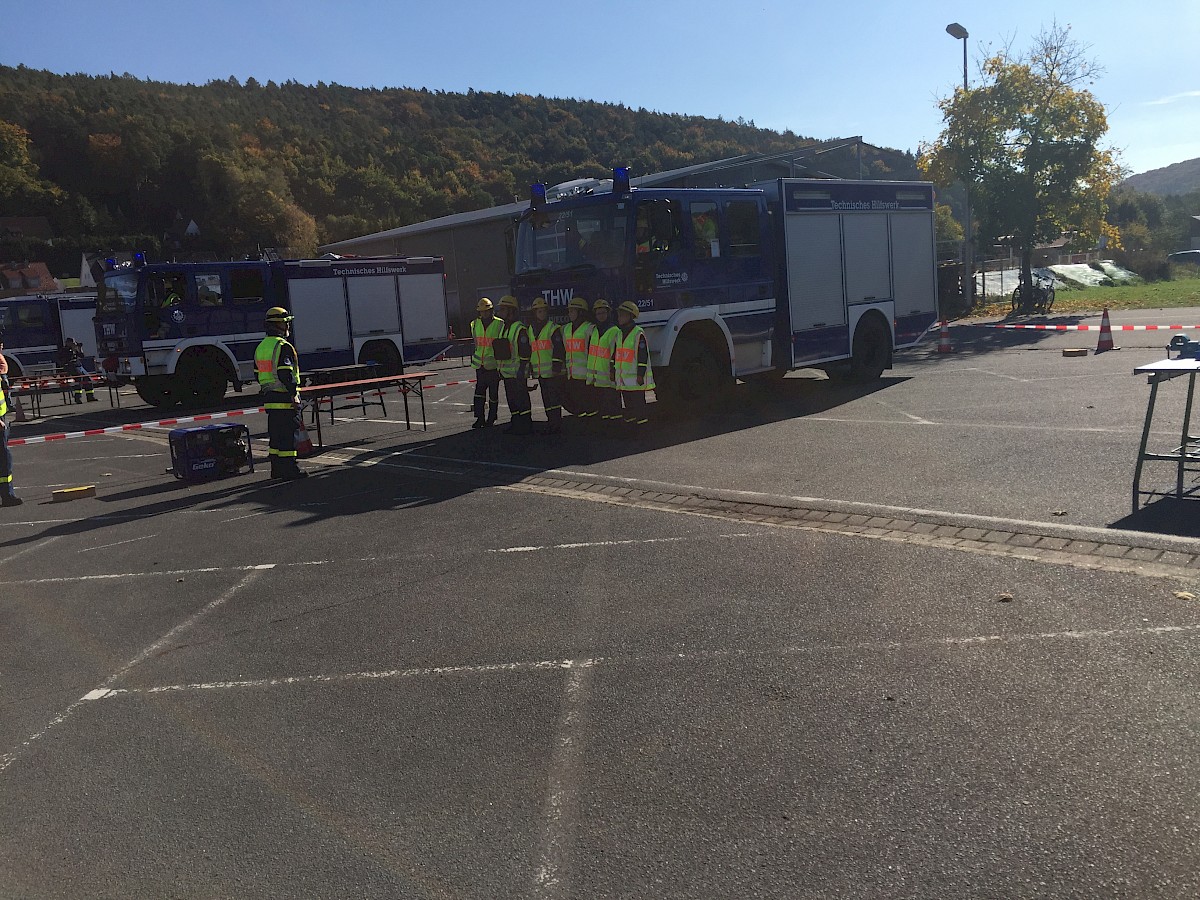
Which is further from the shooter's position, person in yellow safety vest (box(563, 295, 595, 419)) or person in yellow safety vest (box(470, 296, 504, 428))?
person in yellow safety vest (box(470, 296, 504, 428))

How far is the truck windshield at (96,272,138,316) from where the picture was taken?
20328 mm

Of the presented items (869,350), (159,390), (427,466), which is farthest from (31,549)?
(159,390)

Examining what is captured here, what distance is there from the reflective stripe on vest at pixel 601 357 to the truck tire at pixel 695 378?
0.92m

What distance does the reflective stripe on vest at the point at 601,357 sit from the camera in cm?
1242

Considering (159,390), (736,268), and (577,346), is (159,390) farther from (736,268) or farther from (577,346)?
(736,268)

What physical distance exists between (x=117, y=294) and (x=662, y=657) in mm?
18884

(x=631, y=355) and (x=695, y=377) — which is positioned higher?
(x=631, y=355)

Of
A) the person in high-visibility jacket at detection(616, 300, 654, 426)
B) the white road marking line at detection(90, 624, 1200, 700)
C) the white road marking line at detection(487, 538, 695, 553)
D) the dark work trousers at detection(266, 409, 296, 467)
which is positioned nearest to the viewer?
the white road marking line at detection(90, 624, 1200, 700)

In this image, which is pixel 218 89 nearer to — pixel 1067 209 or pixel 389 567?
pixel 1067 209

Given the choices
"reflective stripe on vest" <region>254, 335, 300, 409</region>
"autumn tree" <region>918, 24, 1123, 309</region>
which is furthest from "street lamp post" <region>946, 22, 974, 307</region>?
"reflective stripe on vest" <region>254, 335, 300, 409</region>

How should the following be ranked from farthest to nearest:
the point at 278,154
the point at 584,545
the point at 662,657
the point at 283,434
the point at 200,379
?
the point at 278,154, the point at 200,379, the point at 283,434, the point at 584,545, the point at 662,657

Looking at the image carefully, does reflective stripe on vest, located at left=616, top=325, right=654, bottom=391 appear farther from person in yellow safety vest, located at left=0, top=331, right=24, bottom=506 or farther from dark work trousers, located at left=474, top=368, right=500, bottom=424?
person in yellow safety vest, located at left=0, top=331, right=24, bottom=506

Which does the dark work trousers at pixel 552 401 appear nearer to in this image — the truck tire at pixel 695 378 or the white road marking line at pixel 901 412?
the truck tire at pixel 695 378

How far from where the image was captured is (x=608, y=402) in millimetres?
13305
